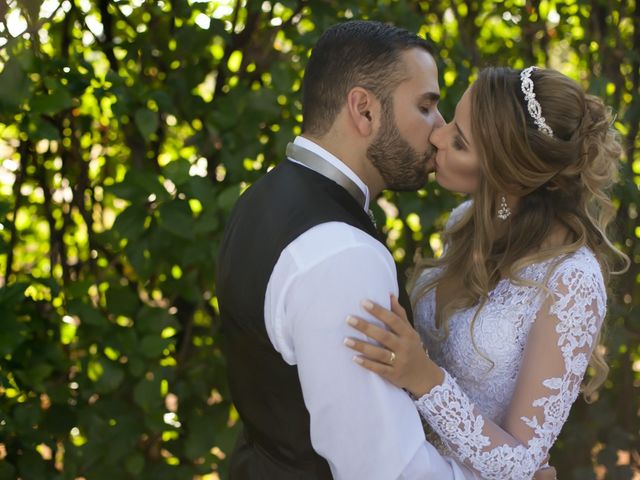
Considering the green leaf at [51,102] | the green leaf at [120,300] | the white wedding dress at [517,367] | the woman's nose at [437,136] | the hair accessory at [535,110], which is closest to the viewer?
the white wedding dress at [517,367]

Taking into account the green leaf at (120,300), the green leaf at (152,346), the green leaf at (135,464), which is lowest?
the green leaf at (135,464)

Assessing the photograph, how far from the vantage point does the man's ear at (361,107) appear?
2.16 meters

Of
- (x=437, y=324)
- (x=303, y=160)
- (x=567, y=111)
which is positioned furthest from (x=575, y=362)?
(x=303, y=160)

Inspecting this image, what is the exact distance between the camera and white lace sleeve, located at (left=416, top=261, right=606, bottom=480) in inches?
86.9

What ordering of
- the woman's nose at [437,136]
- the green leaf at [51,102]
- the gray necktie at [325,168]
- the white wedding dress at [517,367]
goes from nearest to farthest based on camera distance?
the gray necktie at [325,168], the white wedding dress at [517,367], the woman's nose at [437,136], the green leaf at [51,102]

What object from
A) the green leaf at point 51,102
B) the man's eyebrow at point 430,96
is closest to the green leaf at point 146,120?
the green leaf at point 51,102

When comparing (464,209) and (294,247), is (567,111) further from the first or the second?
(294,247)

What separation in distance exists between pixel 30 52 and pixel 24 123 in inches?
9.7

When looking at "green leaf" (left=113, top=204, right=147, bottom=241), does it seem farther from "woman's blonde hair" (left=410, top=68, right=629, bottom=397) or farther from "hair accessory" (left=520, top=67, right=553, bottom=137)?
"hair accessory" (left=520, top=67, right=553, bottom=137)

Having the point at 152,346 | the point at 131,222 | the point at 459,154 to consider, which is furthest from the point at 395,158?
the point at 152,346

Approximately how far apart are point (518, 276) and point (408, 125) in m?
0.62

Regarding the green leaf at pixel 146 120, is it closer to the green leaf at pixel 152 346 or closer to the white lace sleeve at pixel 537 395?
the green leaf at pixel 152 346

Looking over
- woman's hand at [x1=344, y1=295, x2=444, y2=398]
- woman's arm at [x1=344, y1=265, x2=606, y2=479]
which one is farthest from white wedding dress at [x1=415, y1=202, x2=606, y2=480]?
woman's hand at [x1=344, y1=295, x2=444, y2=398]

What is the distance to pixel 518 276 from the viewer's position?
258cm
